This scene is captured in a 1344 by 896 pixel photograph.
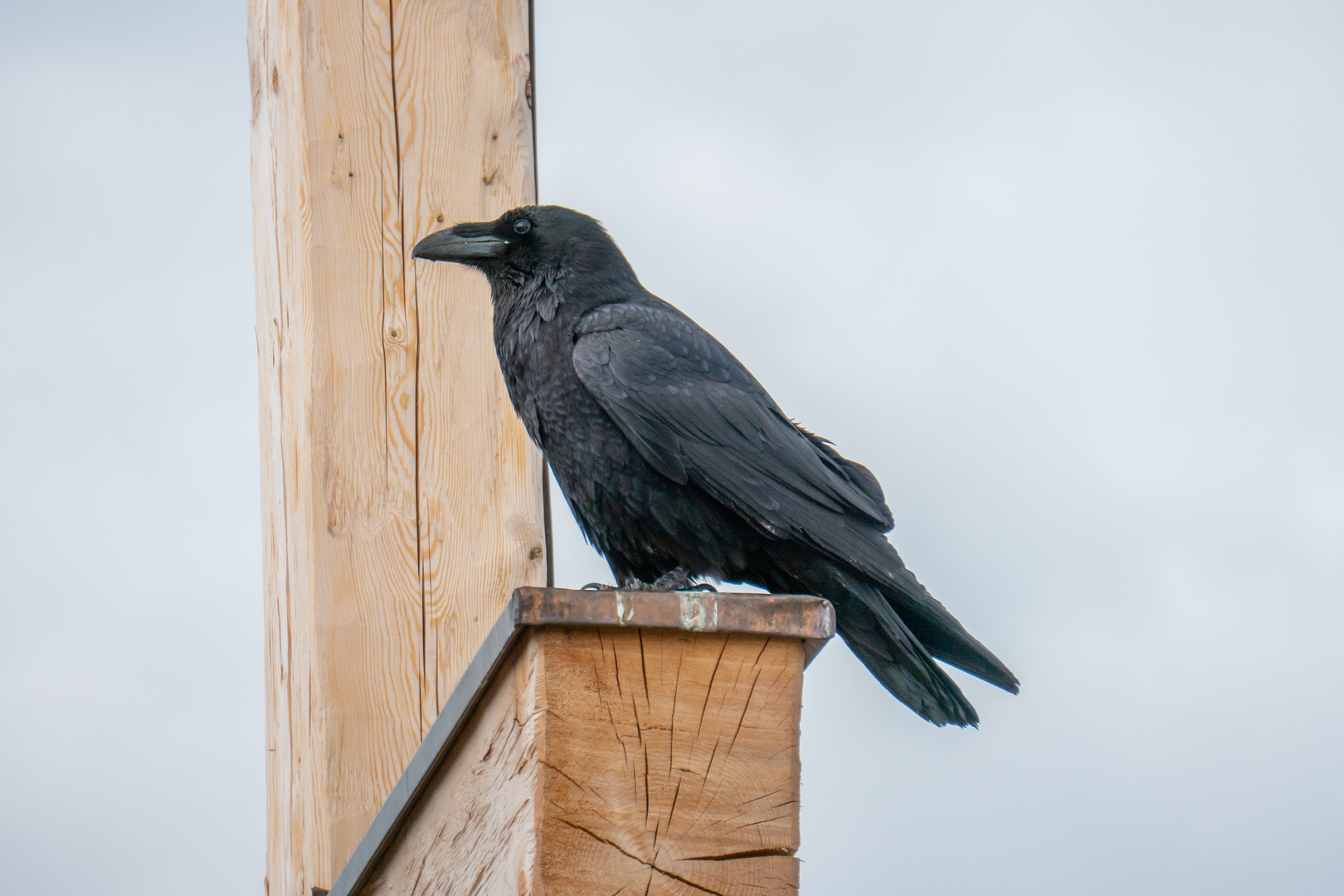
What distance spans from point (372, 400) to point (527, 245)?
1.91 ft

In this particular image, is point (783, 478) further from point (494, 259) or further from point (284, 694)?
point (284, 694)

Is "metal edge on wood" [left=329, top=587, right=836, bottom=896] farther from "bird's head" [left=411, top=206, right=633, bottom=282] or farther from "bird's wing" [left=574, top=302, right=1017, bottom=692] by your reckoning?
"bird's head" [left=411, top=206, right=633, bottom=282]

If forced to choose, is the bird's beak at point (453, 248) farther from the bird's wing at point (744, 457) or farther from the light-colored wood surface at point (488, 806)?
the light-colored wood surface at point (488, 806)

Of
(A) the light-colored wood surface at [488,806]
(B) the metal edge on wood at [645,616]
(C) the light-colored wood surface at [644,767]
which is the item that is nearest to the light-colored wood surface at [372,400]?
(A) the light-colored wood surface at [488,806]

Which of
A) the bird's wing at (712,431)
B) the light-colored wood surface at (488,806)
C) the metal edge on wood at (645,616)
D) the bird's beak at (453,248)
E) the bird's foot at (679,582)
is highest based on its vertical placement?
the bird's beak at (453,248)

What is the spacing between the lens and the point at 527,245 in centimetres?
295

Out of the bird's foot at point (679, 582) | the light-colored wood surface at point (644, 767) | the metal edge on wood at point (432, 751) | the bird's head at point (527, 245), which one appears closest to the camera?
the light-colored wood surface at point (644, 767)

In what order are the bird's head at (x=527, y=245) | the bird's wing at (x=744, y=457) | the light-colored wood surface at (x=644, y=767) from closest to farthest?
1. the light-colored wood surface at (x=644, y=767)
2. the bird's wing at (x=744, y=457)
3. the bird's head at (x=527, y=245)

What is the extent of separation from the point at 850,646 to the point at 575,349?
930 millimetres

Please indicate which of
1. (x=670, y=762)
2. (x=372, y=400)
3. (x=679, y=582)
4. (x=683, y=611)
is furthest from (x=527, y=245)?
(x=670, y=762)

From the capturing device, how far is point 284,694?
267 centimetres

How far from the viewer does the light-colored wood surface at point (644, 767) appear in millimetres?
1516

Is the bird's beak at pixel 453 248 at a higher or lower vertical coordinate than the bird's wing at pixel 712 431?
higher

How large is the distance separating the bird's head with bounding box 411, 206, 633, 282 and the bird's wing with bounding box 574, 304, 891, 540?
0.83 ft
